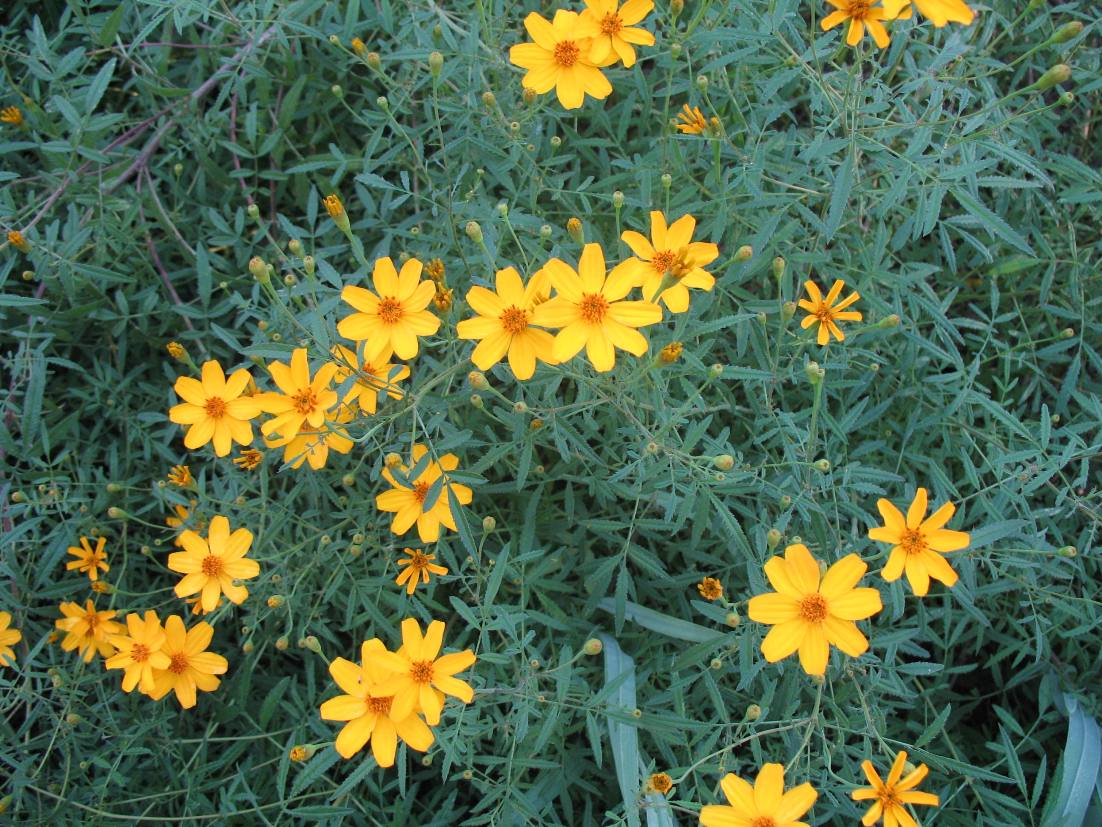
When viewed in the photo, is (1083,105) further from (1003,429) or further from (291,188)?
(291,188)

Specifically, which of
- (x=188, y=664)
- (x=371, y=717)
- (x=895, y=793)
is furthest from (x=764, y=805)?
(x=188, y=664)

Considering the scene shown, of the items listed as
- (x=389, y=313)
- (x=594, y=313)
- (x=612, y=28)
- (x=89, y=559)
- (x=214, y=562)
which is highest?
(x=612, y=28)

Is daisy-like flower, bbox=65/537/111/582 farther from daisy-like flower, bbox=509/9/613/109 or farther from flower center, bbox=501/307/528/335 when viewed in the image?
daisy-like flower, bbox=509/9/613/109

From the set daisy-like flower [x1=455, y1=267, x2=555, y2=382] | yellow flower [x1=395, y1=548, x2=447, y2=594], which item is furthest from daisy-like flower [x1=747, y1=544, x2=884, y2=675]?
yellow flower [x1=395, y1=548, x2=447, y2=594]

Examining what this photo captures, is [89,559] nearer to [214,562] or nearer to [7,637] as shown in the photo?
[7,637]

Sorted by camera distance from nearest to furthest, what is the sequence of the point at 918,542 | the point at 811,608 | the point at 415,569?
1. the point at 811,608
2. the point at 918,542
3. the point at 415,569

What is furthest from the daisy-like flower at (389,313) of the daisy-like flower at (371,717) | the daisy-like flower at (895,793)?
the daisy-like flower at (895,793)
